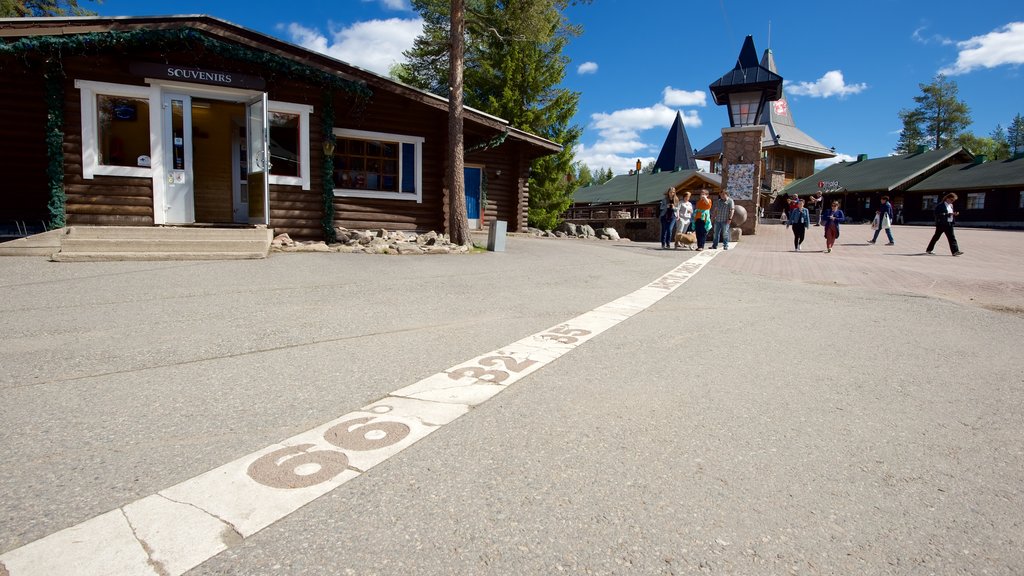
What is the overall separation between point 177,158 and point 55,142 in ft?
6.57

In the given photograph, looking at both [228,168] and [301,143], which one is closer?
[301,143]

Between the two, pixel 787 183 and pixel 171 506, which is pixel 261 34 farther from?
pixel 787 183

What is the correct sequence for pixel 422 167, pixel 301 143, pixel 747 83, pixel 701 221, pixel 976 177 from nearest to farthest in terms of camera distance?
pixel 301 143 → pixel 422 167 → pixel 701 221 → pixel 976 177 → pixel 747 83

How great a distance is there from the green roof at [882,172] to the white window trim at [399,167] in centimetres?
3533

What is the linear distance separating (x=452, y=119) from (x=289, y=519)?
41.2 ft

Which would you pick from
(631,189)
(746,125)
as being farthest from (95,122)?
(631,189)

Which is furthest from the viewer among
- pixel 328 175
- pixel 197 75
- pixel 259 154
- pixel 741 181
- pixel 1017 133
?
pixel 1017 133

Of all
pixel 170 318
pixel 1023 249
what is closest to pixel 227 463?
pixel 170 318

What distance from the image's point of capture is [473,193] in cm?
1980

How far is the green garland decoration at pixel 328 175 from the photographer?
13.0 m

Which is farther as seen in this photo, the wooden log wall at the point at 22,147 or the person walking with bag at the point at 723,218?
the person walking with bag at the point at 723,218

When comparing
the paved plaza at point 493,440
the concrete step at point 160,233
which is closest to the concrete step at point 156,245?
Result: the concrete step at point 160,233

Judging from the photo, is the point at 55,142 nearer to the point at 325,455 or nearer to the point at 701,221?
the point at 325,455

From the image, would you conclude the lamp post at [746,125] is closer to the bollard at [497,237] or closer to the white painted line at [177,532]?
the bollard at [497,237]
